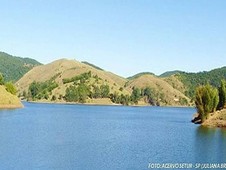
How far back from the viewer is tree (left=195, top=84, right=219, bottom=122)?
452 feet

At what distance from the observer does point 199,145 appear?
3282 inches

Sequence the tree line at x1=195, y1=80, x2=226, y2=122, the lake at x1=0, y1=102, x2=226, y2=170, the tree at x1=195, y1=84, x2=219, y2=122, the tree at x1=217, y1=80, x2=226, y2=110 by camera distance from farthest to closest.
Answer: the tree at x1=217, y1=80, x2=226, y2=110 → the tree line at x1=195, y1=80, x2=226, y2=122 → the tree at x1=195, y1=84, x2=219, y2=122 → the lake at x1=0, y1=102, x2=226, y2=170

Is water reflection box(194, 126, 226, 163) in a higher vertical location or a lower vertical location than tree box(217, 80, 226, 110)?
lower

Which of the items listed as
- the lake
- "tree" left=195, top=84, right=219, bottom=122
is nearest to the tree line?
"tree" left=195, top=84, right=219, bottom=122

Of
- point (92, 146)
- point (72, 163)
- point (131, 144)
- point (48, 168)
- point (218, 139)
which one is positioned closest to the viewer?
point (48, 168)

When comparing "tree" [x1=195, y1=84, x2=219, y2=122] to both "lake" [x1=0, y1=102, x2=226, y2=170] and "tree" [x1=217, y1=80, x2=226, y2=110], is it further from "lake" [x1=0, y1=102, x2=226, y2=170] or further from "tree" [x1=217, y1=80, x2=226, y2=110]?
"lake" [x1=0, y1=102, x2=226, y2=170]

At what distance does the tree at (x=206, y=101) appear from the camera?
452 ft

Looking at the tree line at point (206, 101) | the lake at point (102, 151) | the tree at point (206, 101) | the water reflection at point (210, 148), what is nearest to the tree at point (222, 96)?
the tree line at point (206, 101)

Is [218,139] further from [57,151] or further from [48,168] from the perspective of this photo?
[48,168]

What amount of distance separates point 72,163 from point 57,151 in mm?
11054

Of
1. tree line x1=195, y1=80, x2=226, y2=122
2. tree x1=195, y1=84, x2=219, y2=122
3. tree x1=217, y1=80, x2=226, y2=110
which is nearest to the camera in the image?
tree x1=195, y1=84, x2=219, y2=122

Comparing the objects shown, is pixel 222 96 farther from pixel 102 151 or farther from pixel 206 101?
pixel 102 151

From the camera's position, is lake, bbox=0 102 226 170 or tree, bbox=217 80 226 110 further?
tree, bbox=217 80 226 110

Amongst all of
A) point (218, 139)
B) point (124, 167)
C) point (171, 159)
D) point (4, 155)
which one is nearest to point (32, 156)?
point (4, 155)
